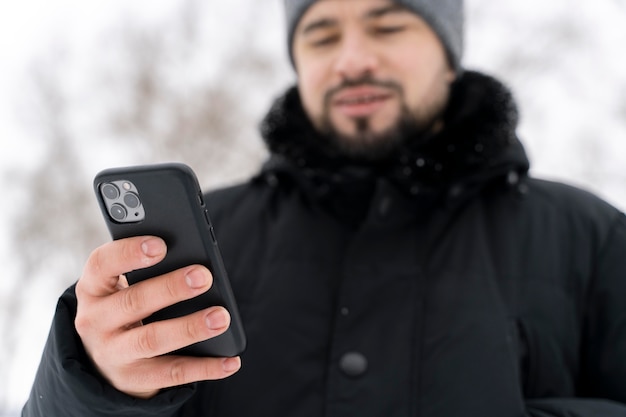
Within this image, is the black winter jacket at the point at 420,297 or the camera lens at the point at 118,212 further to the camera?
the black winter jacket at the point at 420,297

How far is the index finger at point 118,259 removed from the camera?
2.23 ft

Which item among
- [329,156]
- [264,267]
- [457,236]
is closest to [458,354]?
[457,236]

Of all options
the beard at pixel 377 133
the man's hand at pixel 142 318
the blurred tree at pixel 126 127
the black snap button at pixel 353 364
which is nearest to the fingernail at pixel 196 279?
the man's hand at pixel 142 318

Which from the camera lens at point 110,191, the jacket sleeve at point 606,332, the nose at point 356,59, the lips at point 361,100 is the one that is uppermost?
the nose at point 356,59

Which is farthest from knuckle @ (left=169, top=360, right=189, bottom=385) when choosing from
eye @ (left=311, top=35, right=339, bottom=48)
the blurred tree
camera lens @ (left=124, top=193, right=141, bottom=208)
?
the blurred tree

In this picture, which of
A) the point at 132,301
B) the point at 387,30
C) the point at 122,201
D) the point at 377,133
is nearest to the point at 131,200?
the point at 122,201

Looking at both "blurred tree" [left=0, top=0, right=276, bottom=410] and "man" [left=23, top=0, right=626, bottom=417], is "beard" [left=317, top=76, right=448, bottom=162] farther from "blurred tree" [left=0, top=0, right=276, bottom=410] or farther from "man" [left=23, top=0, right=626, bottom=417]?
"blurred tree" [left=0, top=0, right=276, bottom=410]

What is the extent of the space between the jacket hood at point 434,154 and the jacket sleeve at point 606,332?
0.25m

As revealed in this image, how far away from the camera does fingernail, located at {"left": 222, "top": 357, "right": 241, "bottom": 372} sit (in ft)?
2.45

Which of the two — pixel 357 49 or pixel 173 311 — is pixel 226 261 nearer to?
pixel 173 311

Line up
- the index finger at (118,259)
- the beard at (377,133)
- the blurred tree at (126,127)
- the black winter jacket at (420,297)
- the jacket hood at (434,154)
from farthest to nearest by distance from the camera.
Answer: the blurred tree at (126,127), the beard at (377,133), the jacket hood at (434,154), the black winter jacket at (420,297), the index finger at (118,259)

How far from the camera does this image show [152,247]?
69 cm

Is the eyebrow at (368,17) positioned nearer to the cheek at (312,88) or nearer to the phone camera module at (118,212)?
the cheek at (312,88)

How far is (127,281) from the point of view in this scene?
0.76 meters
